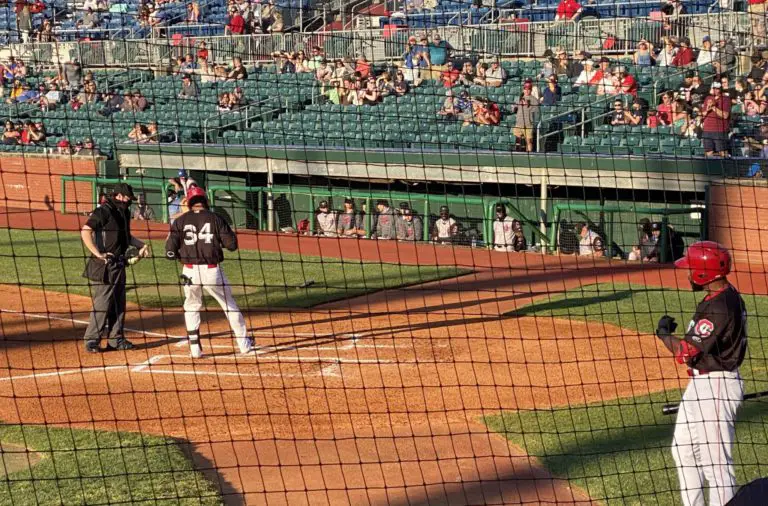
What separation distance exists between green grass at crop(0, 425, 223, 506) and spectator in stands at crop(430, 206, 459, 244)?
9895 mm

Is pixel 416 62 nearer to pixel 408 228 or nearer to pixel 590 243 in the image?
pixel 408 228

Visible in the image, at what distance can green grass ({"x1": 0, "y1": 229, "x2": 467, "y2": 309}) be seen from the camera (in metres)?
13.5

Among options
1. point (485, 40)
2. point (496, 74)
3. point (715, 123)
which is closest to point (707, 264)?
point (715, 123)

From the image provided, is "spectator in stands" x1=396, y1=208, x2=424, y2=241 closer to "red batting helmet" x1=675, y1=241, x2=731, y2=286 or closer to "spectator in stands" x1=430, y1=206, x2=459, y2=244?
"spectator in stands" x1=430, y1=206, x2=459, y2=244

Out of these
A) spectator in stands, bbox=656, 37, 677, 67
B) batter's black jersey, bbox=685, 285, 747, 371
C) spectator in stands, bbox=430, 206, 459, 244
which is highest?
spectator in stands, bbox=656, 37, 677, 67

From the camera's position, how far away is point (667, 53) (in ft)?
61.4

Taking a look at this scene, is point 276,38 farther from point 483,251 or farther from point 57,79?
point 483,251

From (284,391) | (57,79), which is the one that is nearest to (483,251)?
(284,391)

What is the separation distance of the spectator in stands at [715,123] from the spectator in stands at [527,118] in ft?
8.68

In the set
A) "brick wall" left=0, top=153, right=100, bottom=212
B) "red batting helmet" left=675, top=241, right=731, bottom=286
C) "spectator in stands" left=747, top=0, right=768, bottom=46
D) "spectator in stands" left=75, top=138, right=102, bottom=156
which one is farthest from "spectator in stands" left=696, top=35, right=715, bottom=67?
"red batting helmet" left=675, top=241, right=731, bottom=286

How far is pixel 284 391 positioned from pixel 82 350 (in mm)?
2460

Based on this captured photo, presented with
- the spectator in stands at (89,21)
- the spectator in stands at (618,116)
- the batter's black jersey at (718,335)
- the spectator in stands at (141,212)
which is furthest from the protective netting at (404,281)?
the spectator in stands at (89,21)

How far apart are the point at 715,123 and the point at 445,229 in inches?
166

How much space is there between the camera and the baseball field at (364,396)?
696 cm
